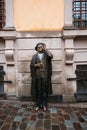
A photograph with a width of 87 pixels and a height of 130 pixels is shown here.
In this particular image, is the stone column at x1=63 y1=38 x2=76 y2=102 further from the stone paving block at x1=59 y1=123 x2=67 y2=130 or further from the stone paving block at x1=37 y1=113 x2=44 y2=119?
the stone paving block at x1=59 y1=123 x2=67 y2=130

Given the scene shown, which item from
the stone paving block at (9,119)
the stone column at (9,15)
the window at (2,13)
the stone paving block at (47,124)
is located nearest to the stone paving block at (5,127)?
the stone paving block at (9,119)

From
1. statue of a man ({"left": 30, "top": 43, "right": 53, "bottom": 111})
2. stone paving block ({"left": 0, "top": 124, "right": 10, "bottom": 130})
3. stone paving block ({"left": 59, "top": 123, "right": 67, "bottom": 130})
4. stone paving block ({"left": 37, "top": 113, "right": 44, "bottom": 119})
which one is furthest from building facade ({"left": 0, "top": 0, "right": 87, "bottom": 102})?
stone paving block ({"left": 0, "top": 124, "right": 10, "bottom": 130})

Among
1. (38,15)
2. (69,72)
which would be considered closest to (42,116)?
(69,72)

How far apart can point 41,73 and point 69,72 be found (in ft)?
3.94

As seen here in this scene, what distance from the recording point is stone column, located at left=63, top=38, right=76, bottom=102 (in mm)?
5773

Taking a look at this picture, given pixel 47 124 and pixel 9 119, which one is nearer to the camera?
pixel 47 124

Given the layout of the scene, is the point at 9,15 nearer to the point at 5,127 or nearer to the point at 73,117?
the point at 5,127

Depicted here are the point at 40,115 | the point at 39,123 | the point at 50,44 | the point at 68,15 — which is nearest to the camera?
the point at 39,123

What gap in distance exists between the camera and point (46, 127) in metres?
4.14

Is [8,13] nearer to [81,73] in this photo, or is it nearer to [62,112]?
[81,73]

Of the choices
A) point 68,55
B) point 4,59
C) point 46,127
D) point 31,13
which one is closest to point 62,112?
point 46,127

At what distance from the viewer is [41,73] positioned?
16.8ft

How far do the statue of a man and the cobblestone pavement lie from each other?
387 mm

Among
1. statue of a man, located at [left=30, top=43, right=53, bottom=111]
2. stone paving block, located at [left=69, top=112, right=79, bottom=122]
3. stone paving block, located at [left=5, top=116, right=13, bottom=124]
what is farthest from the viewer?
statue of a man, located at [left=30, top=43, right=53, bottom=111]
